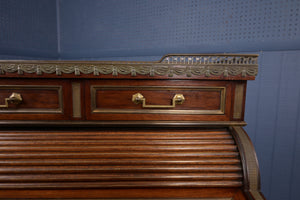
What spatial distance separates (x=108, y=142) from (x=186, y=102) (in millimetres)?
481

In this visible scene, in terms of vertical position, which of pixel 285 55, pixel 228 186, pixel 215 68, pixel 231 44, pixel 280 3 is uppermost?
pixel 280 3

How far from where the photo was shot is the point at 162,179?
89 centimetres

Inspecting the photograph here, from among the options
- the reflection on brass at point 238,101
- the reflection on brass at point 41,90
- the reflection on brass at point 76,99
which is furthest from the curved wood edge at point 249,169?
the reflection on brass at point 41,90

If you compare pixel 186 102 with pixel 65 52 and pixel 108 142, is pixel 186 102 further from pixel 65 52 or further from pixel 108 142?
pixel 65 52

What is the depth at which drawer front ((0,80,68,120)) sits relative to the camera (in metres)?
0.95

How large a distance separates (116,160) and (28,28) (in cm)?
212

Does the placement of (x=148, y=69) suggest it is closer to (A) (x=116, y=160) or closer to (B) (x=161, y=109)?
(B) (x=161, y=109)

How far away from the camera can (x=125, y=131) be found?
1027 millimetres

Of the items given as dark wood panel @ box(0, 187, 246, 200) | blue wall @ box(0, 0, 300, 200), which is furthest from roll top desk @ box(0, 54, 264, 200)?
blue wall @ box(0, 0, 300, 200)

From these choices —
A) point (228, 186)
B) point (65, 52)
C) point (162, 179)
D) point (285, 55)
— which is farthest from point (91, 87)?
point (65, 52)

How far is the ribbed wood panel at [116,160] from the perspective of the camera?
88cm

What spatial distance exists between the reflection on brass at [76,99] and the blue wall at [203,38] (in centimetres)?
127

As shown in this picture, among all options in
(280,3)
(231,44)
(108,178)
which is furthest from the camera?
(231,44)

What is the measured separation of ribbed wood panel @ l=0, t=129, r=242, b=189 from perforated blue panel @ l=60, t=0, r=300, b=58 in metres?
1.17
